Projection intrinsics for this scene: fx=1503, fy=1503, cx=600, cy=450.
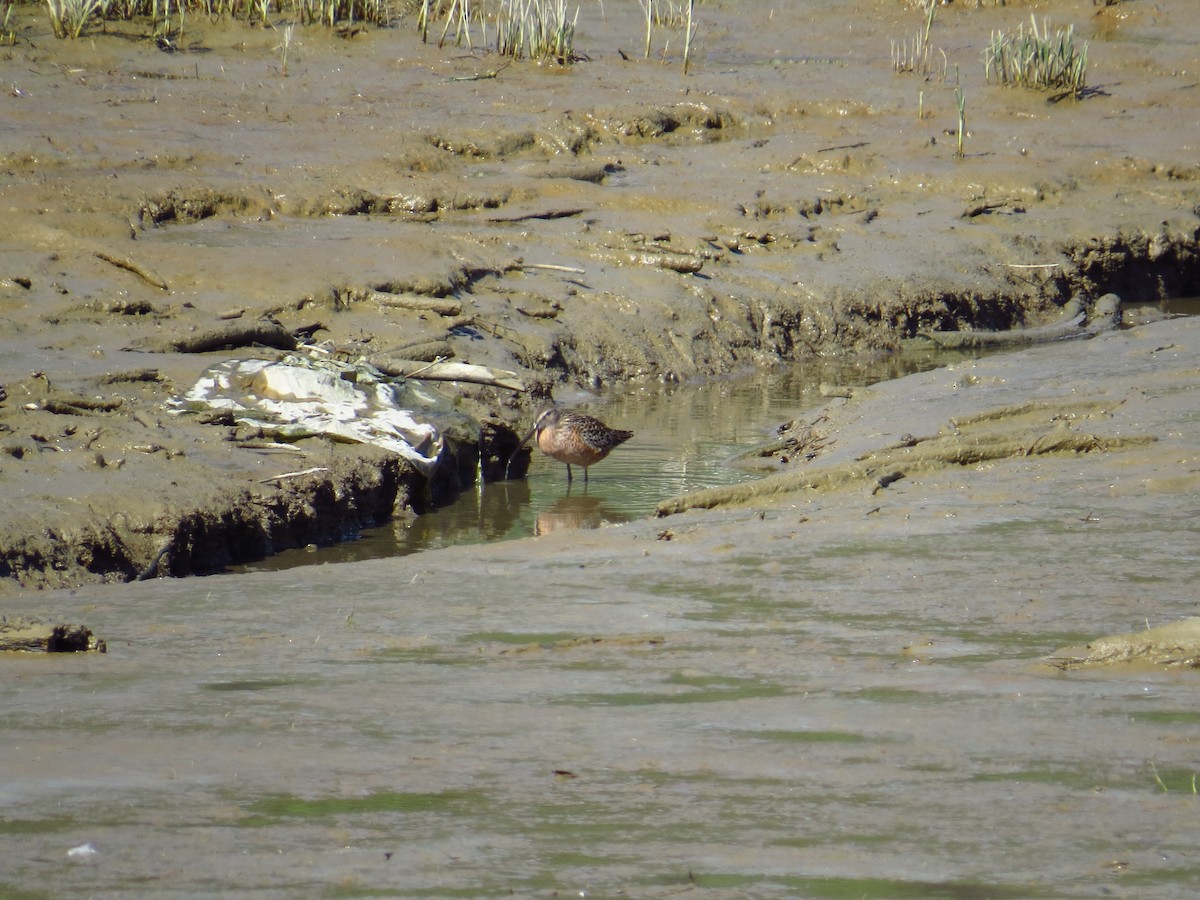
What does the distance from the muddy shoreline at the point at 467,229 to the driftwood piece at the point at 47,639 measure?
1530 mm

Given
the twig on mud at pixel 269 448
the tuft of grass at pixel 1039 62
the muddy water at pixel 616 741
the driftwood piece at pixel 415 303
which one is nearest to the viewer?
the muddy water at pixel 616 741

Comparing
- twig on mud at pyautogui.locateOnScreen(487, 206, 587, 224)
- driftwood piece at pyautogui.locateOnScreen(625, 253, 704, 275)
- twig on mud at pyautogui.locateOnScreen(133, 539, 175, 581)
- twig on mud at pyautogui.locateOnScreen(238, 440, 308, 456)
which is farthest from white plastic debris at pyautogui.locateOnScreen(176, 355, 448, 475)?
twig on mud at pyautogui.locateOnScreen(487, 206, 587, 224)

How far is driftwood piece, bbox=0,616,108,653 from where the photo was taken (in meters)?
3.93

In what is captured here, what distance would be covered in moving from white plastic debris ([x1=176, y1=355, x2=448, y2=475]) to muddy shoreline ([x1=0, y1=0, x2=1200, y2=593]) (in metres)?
0.16

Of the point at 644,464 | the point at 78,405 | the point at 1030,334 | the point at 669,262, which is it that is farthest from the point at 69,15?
the point at 1030,334

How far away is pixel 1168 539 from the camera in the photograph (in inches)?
187

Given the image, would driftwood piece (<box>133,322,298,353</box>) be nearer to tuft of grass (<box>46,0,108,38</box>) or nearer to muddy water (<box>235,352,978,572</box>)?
muddy water (<box>235,352,978,572</box>)

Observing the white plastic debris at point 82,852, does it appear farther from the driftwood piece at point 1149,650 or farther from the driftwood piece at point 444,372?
the driftwood piece at point 444,372

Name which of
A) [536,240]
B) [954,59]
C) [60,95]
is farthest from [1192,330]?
[60,95]

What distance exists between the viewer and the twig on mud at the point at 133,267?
9156 millimetres

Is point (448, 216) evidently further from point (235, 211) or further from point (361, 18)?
point (361, 18)

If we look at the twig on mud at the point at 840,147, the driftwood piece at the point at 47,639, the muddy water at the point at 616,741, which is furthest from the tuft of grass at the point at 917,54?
the driftwood piece at the point at 47,639

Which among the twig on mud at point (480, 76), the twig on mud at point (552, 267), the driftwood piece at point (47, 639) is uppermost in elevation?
the twig on mud at point (480, 76)

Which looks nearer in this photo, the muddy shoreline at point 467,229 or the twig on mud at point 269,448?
the muddy shoreline at point 467,229
